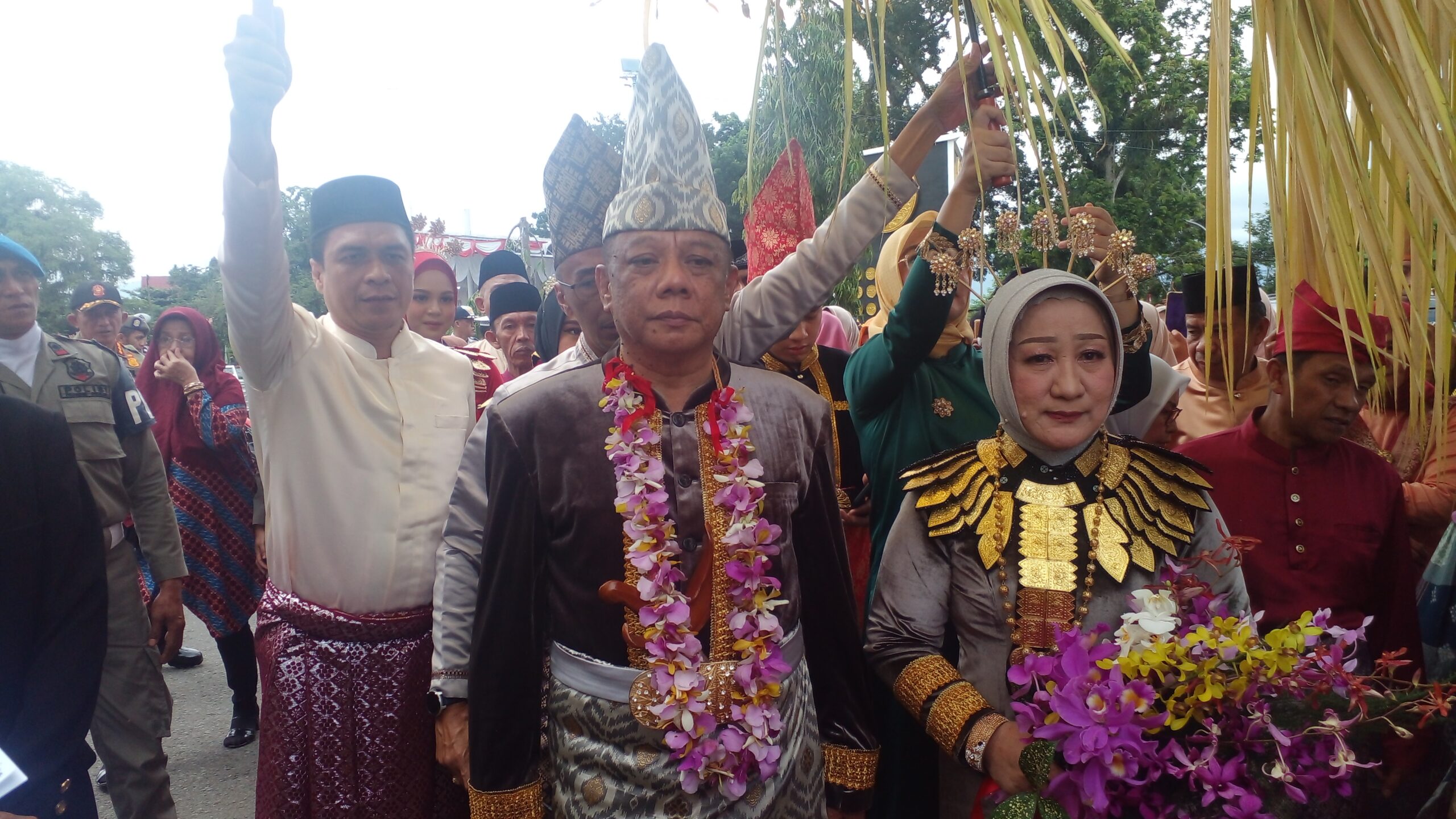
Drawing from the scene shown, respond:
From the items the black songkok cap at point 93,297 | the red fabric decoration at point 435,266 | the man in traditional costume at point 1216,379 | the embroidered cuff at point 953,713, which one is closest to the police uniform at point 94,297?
the black songkok cap at point 93,297

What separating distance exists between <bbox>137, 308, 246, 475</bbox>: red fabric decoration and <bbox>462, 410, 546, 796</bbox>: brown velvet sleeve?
345 centimetres

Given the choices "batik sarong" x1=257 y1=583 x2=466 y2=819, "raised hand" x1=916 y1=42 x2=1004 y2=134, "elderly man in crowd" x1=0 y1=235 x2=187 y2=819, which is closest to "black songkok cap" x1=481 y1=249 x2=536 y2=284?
"elderly man in crowd" x1=0 y1=235 x2=187 y2=819

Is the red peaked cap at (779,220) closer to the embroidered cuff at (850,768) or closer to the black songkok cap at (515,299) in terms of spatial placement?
the embroidered cuff at (850,768)

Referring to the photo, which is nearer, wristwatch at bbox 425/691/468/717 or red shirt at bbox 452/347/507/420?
wristwatch at bbox 425/691/468/717

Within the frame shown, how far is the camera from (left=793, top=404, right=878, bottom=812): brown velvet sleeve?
1994mm

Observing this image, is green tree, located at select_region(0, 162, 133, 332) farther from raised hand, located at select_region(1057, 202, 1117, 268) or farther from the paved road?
raised hand, located at select_region(1057, 202, 1117, 268)

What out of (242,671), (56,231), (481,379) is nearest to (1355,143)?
(481,379)

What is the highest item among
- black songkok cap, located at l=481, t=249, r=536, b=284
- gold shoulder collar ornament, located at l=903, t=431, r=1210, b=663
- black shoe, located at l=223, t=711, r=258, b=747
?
black songkok cap, located at l=481, t=249, r=536, b=284

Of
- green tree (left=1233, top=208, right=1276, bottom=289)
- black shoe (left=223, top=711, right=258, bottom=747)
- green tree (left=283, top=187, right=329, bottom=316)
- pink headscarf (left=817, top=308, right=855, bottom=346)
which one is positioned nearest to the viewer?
green tree (left=1233, top=208, right=1276, bottom=289)

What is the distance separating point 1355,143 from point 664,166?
1.23m

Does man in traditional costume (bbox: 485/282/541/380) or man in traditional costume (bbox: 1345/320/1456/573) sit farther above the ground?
man in traditional costume (bbox: 485/282/541/380)

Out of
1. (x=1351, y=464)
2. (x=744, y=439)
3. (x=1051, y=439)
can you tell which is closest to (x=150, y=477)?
(x=744, y=439)

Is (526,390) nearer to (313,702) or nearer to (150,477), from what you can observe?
(313,702)

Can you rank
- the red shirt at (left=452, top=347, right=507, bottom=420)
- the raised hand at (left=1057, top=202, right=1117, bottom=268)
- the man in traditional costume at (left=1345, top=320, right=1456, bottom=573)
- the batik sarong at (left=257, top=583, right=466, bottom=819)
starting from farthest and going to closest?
the red shirt at (left=452, top=347, right=507, bottom=420) → the man in traditional costume at (left=1345, top=320, right=1456, bottom=573) → the batik sarong at (left=257, top=583, right=466, bottom=819) → the raised hand at (left=1057, top=202, right=1117, bottom=268)
